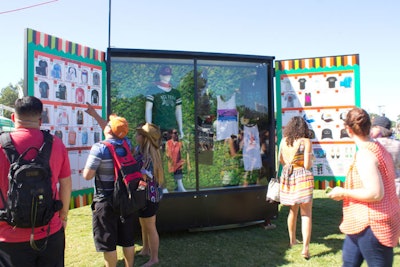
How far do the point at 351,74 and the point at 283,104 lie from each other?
3.82ft

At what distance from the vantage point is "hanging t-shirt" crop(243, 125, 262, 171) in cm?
582

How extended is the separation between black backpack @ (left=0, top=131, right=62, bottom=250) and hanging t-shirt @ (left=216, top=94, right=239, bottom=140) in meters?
3.58

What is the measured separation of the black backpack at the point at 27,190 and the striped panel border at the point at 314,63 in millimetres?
4626

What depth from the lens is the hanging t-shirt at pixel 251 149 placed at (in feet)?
19.1

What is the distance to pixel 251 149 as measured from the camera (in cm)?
585

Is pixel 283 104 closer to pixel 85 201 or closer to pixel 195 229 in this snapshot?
pixel 195 229

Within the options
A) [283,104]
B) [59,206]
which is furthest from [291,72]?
[59,206]

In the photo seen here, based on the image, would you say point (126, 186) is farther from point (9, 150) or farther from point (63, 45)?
point (63, 45)

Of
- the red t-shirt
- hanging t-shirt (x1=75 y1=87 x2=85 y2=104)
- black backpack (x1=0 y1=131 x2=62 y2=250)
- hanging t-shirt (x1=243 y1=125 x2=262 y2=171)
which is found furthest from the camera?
hanging t-shirt (x1=243 y1=125 x2=262 y2=171)

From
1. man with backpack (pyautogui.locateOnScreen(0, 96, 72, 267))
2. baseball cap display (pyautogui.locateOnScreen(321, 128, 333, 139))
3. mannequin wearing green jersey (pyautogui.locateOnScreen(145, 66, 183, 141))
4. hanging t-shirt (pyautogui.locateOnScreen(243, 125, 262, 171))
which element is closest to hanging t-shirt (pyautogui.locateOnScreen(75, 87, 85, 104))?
mannequin wearing green jersey (pyautogui.locateOnScreen(145, 66, 183, 141))

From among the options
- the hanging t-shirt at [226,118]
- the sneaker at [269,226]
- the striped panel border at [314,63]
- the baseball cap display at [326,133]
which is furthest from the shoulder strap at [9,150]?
the baseball cap display at [326,133]

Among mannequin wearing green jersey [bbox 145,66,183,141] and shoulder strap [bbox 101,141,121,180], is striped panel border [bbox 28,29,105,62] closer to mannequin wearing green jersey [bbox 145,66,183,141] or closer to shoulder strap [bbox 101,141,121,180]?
mannequin wearing green jersey [bbox 145,66,183,141]

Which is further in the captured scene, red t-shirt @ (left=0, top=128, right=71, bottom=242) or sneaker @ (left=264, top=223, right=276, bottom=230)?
sneaker @ (left=264, top=223, right=276, bottom=230)

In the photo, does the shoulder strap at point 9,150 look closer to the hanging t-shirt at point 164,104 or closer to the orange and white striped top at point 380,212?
the orange and white striped top at point 380,212
